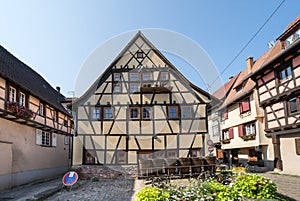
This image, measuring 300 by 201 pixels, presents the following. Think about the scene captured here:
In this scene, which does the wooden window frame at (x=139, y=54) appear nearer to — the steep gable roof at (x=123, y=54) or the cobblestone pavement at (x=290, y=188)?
the steep gable roof at (x=123, y=54)

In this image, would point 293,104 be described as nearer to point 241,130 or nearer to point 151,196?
point 241,130

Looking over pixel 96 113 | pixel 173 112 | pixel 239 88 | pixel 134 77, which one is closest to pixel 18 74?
pixel 96 113

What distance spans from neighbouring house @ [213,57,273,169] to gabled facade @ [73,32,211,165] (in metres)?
4.01

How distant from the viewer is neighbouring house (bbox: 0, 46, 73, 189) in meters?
11.3

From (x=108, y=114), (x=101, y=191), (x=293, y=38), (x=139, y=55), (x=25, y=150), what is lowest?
(x=101, y=191)

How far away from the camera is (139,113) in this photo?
45.4 feet

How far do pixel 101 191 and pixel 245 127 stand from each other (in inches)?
458

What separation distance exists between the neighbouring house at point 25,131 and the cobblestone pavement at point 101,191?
343 centimetres

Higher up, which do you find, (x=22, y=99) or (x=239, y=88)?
(x=239, y=88)

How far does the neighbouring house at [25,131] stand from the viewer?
11.3 meters

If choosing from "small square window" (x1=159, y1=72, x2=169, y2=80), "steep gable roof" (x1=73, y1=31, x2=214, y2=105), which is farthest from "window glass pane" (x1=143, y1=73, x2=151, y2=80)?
"steep gable roof" (x1=73, y1=31, x2=214, y2=105)

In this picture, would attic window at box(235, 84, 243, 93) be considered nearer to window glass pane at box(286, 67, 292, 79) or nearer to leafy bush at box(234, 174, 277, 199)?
window glass pane at box(286, 67, 292, 79)

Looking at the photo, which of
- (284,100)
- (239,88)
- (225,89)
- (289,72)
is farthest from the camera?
(225,89)

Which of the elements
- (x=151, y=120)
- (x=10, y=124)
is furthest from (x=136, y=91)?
(x=10, y=124)
